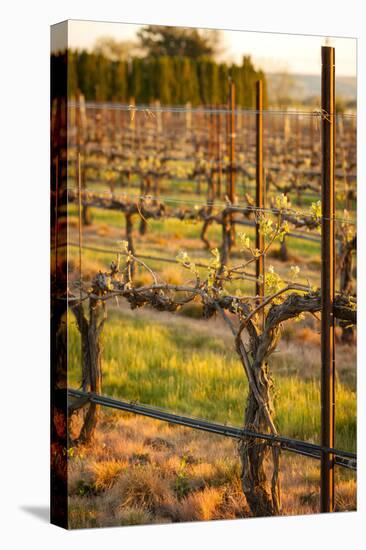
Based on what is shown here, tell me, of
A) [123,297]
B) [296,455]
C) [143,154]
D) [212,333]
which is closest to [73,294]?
[123,297]

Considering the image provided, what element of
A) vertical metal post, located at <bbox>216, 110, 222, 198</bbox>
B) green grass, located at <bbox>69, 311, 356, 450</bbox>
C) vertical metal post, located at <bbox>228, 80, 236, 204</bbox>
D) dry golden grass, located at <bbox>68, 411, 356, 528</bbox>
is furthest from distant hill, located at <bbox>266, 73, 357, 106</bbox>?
dry golden grass, located at <bbox>68, 411, 356, 528</bbox>

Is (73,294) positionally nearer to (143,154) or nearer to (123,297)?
(123,297)

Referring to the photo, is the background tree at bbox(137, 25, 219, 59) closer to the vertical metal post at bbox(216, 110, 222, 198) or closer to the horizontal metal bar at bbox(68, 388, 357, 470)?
the vertical metal post at bbox(216, 110, 222, 198)

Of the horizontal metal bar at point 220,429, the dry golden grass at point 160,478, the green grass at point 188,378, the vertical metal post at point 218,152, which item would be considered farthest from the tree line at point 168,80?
the dry golden grass at point 160,478

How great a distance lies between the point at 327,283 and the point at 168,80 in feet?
5.98

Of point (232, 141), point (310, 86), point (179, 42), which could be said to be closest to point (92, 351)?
point (179, 42)

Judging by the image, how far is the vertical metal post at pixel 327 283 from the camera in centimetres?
772

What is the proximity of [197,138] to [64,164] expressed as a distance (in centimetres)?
321

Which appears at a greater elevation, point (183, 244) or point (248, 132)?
point (248, 132)

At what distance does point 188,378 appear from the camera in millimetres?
7629

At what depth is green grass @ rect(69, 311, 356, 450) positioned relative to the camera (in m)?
7.45

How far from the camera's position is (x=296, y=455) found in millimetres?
7684

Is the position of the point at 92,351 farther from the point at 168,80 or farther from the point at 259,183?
the point at 168,80

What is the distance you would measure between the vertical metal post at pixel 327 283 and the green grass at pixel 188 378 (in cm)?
9
